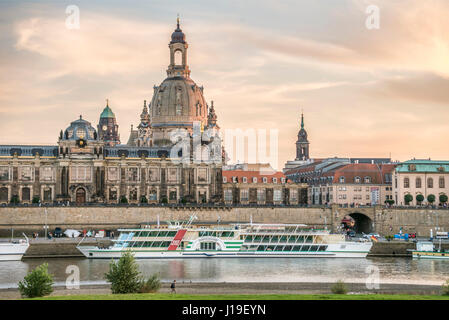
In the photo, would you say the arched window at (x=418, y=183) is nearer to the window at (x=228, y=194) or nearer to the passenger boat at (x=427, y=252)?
the passenger boat at (x=427, y=252)

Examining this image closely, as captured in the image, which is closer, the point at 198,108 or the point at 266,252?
the point at 266,252

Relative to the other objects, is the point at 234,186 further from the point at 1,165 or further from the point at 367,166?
the point at 1,165

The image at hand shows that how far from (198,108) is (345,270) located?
228 feet

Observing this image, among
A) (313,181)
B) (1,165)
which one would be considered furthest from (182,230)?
(313,181)

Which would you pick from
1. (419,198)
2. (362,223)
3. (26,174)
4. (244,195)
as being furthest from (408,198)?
(26,174)

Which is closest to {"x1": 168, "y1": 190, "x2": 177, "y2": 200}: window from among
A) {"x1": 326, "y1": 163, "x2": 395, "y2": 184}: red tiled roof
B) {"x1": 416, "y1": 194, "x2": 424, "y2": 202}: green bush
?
{"x1": 326, "y1": 163, "x2": 395, "y2": 184}: red tiled roof

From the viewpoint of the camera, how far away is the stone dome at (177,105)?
131m

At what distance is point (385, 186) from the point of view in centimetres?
11844

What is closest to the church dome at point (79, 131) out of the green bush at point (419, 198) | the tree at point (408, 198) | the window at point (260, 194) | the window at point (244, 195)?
the window at point (244, 195)

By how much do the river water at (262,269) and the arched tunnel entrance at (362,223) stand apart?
27.5 meters

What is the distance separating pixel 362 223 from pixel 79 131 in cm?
4432

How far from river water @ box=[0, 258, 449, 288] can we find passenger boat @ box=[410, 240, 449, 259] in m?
1.51

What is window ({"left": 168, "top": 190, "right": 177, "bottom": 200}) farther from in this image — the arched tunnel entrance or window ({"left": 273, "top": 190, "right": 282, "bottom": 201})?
the arched tunnel entrance

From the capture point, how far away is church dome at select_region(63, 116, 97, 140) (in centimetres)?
10894
